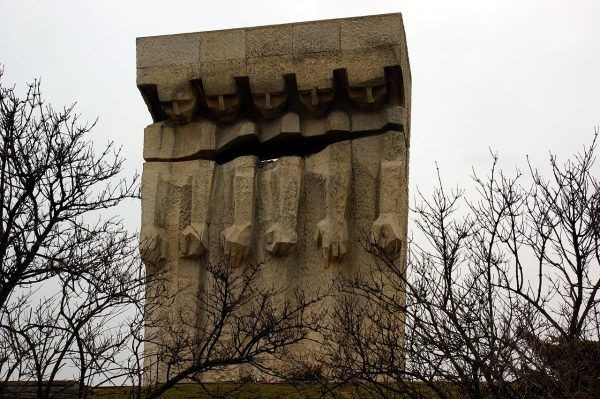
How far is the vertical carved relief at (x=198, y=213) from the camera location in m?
11.7

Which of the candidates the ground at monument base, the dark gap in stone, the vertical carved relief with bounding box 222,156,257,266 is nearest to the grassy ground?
the ground at monument base

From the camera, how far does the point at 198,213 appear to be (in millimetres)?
11844

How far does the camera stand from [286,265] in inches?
455

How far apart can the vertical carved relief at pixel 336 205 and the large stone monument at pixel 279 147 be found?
0.03 ft

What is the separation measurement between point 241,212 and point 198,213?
Answer: 0.50 metres

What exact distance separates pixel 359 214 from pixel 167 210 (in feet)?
6.80

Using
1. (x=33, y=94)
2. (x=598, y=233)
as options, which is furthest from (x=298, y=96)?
(x=598, y=233)

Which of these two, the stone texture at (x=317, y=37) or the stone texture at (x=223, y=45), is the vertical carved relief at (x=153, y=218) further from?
the stone texture at (x=317, y=37)

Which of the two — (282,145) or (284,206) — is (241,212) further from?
(282,145)

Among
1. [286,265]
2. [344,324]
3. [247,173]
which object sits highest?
[247,173]

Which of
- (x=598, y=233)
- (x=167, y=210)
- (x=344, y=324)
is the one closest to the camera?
(x=598, y=233)

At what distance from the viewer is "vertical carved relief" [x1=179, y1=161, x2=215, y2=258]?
11.7m

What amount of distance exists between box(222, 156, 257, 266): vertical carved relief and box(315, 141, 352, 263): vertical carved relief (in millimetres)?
735

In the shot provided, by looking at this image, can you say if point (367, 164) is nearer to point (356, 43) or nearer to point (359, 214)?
point (359, 214)
